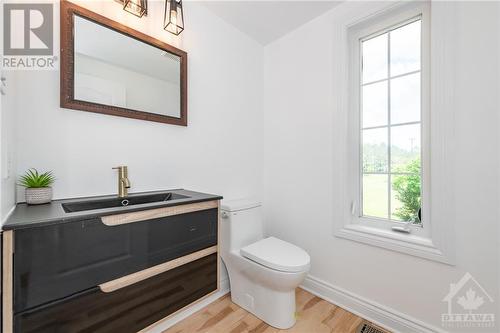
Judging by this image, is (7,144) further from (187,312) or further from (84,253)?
(187,312)

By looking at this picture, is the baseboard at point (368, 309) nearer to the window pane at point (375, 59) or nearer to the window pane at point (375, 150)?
the window pane at point (375, 150)

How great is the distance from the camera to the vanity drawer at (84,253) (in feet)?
2.38

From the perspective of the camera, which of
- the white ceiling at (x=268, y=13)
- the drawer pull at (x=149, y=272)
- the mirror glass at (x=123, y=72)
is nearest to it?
the drawer pull at (x=149, y=272)

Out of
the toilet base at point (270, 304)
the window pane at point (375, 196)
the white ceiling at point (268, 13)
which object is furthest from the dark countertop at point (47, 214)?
the white ceiling at point (268, 13)

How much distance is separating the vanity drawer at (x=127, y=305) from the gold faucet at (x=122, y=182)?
0.52 metres

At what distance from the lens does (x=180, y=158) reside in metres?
1.61

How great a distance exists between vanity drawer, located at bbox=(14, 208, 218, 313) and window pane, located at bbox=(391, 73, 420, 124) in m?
1.54

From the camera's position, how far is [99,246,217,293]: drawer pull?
90 centimetres

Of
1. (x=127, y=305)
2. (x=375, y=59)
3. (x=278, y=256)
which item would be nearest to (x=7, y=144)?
(x=127, y=305)

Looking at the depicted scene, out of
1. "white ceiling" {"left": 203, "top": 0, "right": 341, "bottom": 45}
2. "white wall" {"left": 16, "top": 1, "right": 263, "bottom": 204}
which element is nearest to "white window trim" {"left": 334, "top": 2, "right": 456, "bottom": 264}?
"white ceiling" {"left": 203, "top": 0, "right": 341, "bottom": 45}

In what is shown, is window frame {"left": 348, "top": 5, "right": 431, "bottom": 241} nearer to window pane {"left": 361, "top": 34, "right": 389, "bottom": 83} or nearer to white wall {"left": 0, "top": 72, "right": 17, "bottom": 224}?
window pane {"left": 361, "top": 34, "right": 389, "bottom": 83}

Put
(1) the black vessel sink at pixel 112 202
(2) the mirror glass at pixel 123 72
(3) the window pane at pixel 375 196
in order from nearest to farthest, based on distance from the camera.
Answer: (1) the black vessel sink at pixel 112 202
(2) the mirror glass at pixel 123 72
(3) the window pane at pixel 375 196

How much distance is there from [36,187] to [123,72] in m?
0.78

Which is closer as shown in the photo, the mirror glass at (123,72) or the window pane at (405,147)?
the mirror glass at (123,72)
